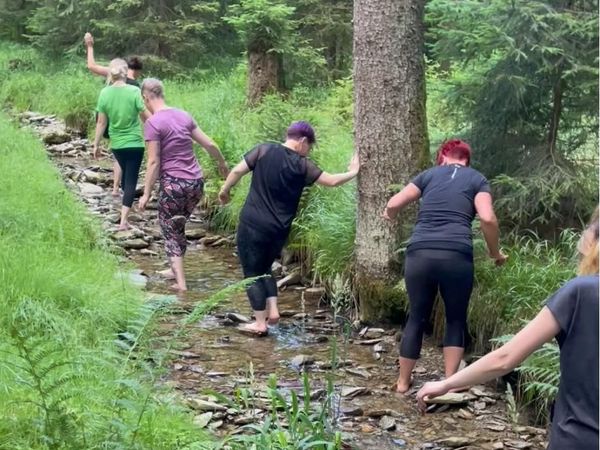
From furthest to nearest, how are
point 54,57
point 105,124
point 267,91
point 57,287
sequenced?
point 54,57 → point 267,91 → point 105,124 → point 57,287

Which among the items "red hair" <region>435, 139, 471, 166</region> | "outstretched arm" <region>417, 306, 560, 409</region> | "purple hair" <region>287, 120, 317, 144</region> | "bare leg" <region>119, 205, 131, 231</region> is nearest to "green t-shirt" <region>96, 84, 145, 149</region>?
"bare leg" <region>119, 205, 131, 231</region>

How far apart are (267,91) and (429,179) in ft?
30.1

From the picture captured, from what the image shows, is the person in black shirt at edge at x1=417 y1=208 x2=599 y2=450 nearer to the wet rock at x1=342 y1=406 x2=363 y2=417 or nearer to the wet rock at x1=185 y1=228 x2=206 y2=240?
the wet rock at x1=342 y1=406 x2=363 y2=417

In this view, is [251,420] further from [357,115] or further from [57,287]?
[357,115]

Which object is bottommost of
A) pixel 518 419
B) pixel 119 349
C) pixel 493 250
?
pixel 518 419

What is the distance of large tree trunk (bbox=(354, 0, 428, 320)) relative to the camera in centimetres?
736

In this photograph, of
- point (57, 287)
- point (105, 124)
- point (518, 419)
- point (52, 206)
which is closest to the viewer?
point (518, 419)

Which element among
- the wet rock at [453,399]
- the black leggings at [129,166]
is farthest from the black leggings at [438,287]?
the black leggings at [129,166]

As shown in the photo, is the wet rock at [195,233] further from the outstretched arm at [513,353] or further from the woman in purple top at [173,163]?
the outstretched arm at [513,353]

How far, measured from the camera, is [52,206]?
30.1 ft

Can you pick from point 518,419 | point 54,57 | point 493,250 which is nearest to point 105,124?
point 493,250

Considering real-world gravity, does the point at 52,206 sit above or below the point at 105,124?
below

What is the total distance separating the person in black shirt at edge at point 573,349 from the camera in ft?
9.21

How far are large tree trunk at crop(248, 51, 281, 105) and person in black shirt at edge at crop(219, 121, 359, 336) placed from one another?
7779 millimetres
